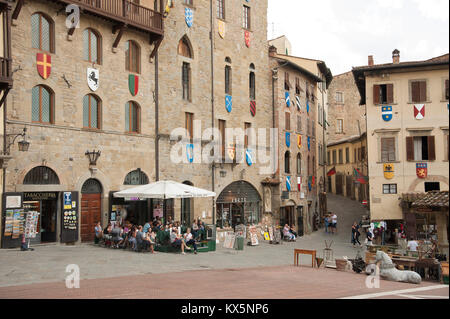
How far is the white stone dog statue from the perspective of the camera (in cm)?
1547

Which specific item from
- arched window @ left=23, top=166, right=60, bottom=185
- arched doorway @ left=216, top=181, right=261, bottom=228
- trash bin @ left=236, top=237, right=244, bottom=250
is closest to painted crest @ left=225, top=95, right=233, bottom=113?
arched doorway @ left=216, top=181, right=261, bottom=228

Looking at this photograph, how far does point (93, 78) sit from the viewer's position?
77.6ft

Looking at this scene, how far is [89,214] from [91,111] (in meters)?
4.79

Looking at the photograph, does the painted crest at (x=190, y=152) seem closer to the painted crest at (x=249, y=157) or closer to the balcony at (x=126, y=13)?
the painted crest at (x=249, y=157)

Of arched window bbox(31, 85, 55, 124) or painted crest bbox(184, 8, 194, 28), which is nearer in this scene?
arched window bbox(31, 85, 55, 124)

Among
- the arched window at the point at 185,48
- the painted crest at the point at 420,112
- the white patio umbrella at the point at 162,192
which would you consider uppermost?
the arched window at the point at 185,48

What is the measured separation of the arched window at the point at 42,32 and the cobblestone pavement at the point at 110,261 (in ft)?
28.0

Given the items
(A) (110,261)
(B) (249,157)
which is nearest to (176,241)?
(A) (110,261)

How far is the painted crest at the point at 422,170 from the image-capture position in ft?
96.6

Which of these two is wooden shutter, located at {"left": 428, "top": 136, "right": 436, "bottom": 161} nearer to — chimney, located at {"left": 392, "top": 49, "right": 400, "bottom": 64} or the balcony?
chimney, located at {"left": 392, "top": 49, "right": 400, "bottom": 64}

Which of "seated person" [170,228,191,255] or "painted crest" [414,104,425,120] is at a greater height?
"painted crest" [414,104,425,120]

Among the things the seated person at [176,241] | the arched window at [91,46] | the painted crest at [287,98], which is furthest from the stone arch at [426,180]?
the arched window at [91,46]

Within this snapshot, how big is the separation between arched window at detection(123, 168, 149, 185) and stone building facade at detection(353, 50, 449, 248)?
44.8 feet
